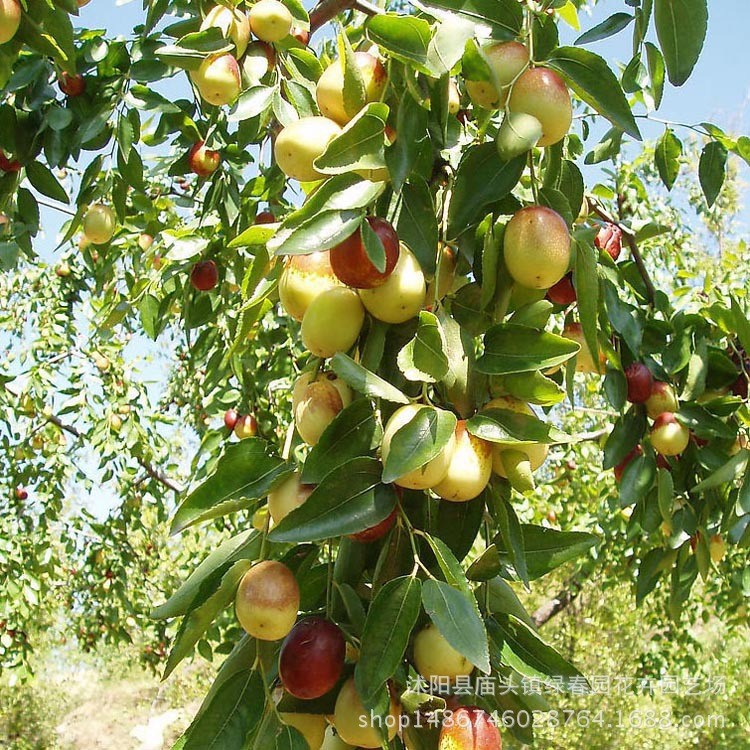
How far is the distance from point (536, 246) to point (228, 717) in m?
0.45

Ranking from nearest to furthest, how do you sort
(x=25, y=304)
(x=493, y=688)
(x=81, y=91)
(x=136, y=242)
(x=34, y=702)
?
(x=493, y=688), (x=81, y=91), (x=136, y=242), (x=25, y=304), (x=34, y=702)

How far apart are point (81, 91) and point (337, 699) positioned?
44.3 inches

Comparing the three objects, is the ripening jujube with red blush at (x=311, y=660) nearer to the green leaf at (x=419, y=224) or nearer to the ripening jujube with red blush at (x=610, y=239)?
the green leaf at (x=419, y=224)

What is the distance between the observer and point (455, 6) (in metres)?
0.72

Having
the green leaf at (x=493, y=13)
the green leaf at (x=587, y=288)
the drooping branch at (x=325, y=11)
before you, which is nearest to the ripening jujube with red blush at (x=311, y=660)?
the green leaf at (x=587, y=288)

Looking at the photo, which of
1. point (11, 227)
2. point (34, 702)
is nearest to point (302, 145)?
point (11, 227)

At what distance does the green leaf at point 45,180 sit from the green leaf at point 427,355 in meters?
0.92

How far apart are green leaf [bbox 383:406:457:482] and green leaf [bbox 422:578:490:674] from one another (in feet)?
0.32

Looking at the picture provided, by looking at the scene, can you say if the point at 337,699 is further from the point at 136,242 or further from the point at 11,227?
the point at 136,242

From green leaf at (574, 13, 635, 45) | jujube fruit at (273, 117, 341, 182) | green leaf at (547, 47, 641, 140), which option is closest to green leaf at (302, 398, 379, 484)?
jujube fruit at (273, 117, 341, 182)

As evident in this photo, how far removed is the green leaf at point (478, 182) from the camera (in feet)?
2.31

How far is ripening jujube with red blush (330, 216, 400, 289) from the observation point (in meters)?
0.63

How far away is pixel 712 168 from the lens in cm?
127

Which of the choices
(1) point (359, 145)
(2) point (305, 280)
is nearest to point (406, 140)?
(1) point (359, 145)
